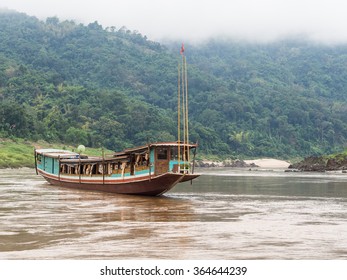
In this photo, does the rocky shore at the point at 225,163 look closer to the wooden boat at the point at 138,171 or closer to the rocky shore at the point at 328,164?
the rocky shore at the point at 328,164

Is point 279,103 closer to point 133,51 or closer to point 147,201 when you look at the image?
point 133,51

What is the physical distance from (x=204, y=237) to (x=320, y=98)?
577ft

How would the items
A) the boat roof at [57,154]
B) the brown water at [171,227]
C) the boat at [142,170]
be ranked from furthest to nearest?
the boat roof at [57,154], the boat at [142,170], the brown water at [171,227]

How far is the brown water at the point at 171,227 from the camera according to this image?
14547 mm

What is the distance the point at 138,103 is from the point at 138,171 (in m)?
101

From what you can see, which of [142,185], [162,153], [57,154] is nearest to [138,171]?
[142,185]

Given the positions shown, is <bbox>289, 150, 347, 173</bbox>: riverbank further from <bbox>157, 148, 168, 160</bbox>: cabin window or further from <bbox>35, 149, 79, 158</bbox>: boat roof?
<bbox>157, 148, 168, 160</bbox>: cabin window

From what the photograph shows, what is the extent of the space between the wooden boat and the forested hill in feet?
168

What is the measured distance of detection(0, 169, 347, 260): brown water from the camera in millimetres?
14547

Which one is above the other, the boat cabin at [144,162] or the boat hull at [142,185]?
the boat cabin at [144,162]

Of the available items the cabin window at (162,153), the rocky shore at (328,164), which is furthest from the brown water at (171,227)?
the rocky shore at (328,164)

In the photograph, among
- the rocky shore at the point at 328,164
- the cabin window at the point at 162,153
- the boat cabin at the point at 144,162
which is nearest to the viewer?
the boat cabin at the point at 144,162

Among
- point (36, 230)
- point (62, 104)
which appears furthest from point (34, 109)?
point (36, 230)

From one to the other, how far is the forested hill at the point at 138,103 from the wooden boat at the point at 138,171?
168 feet
